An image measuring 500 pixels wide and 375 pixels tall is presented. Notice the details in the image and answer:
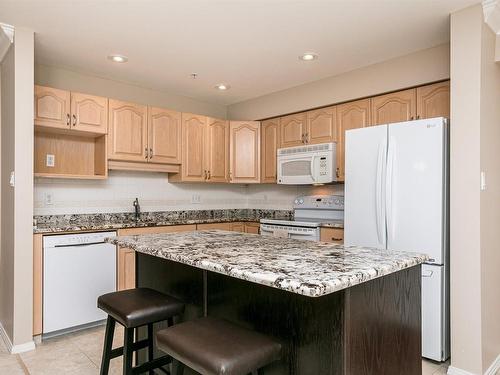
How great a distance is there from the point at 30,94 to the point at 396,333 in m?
2.96

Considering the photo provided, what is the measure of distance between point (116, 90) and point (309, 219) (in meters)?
2.66

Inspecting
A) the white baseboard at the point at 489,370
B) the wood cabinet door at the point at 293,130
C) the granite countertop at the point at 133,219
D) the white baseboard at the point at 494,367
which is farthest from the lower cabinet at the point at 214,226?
the white baseboard at the point at 494,367

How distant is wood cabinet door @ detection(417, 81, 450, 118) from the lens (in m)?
3.11

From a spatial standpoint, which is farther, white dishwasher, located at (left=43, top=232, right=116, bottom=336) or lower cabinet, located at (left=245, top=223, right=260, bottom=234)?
lower cabinet, located at (left=245, top=223, right=260, bottom=234)

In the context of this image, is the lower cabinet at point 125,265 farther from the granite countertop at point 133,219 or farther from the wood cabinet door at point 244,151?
the wood cabinet door at point 244,151

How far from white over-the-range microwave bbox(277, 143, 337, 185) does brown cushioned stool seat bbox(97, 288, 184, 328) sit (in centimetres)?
245

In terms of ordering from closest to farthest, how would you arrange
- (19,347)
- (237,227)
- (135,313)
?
(135,313) < (19,347) < (237,227)

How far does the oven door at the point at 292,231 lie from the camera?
3758mm

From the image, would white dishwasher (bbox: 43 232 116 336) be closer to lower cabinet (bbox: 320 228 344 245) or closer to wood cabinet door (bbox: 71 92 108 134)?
wood cabinet door (bbox: 71 92 108 134)

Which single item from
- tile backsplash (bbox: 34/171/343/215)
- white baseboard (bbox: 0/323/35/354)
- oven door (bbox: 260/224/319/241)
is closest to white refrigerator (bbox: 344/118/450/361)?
oven door (bbox: 260/224/319/241)

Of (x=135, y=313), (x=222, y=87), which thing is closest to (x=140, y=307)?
(x=135, y=313)

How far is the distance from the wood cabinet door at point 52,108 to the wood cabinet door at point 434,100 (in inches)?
127

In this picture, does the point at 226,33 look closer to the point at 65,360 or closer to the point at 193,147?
the point at 193,147

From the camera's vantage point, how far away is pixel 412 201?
2.70 meters
